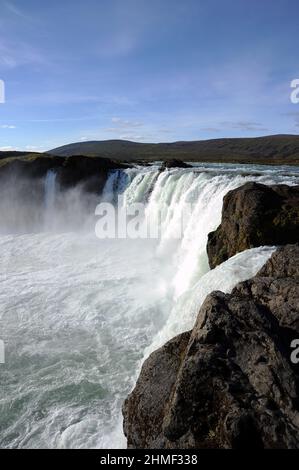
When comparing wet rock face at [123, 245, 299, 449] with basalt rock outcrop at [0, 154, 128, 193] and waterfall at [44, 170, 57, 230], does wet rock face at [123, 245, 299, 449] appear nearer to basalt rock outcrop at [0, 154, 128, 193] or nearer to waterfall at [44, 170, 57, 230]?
basalt rock outcrop at [0, 154, 128, 193]

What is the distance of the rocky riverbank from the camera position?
6.70 meters

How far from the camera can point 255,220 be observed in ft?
53.2

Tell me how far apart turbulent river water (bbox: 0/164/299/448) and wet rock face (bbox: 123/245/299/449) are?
2422mm

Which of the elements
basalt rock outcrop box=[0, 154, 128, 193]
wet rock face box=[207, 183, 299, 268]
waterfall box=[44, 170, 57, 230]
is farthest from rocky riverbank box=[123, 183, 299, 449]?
waterfall box=[44, 170, 57, 230]

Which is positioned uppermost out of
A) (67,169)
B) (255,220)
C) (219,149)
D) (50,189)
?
(219,149)

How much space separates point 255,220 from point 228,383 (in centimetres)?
1001

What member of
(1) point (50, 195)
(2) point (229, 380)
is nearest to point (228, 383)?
(2) point (229, 380)

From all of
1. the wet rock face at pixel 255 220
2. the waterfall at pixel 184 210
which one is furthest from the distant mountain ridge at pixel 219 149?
the wet rock face at pixel 255 220

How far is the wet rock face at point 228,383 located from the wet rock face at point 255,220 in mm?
6355

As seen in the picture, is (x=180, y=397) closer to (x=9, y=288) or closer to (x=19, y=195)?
(x=9, y=288)

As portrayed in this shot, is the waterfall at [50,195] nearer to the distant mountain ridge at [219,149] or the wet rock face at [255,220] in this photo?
the wet rock face at [255,220]

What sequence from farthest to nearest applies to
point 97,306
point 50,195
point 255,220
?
point 50,195, point 97,306, point 255,220

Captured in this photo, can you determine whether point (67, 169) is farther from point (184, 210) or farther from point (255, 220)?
point (255, 220)
